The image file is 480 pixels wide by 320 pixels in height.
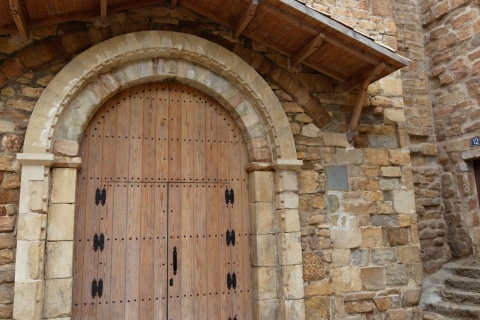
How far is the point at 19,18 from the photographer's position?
10.7 feet

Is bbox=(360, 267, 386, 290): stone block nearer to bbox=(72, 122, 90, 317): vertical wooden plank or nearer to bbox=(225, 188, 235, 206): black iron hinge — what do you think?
bbox=(225, 188, 235, 206): black iron hinge

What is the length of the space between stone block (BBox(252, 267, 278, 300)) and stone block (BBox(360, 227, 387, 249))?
1.09 metres

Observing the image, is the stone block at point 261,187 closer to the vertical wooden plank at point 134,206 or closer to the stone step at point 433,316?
the vertical wooden plank at point 134,206

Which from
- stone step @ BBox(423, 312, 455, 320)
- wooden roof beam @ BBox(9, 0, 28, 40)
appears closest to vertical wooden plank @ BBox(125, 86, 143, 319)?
wooden roof beam @ BBox(9, 0, 28, 40)

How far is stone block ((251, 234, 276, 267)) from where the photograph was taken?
13.1 ft

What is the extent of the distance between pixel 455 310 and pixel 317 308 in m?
1.95

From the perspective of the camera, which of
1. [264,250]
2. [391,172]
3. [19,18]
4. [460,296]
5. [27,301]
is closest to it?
[27,301]

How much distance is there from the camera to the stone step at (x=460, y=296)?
4.76 meters

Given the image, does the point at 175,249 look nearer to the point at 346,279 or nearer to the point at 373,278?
the point at 346,279

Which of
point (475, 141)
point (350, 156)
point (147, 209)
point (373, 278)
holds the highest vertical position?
point (475, 141)

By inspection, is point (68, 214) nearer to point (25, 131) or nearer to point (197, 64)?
point (25, 131)

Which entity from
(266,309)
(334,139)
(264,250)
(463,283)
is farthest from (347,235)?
(463,283)

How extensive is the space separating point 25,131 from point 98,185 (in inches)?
31.8

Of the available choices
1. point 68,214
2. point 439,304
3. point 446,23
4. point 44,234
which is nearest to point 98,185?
point 68,214
